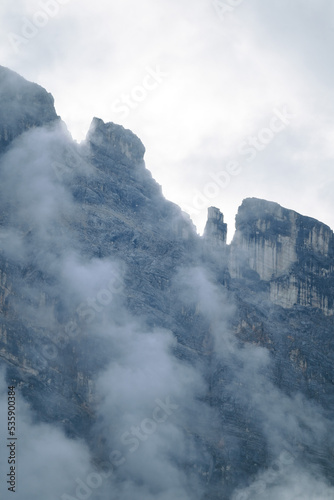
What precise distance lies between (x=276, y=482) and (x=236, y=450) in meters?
9.29

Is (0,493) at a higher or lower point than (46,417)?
lower

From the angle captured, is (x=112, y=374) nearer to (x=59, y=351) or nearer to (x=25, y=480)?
(x=59, y=351)

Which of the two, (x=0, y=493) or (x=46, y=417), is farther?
(x=46, y=417)

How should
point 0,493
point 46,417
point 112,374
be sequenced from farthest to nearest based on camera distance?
point 112,374
point 46,417
point 0,493

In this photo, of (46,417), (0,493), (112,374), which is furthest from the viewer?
(112,374)

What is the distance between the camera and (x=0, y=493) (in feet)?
559

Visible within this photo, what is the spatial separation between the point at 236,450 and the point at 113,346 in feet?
95.4

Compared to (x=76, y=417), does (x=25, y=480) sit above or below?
below

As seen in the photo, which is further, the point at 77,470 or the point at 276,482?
the point at 276,482

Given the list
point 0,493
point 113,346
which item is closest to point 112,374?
point 113,346

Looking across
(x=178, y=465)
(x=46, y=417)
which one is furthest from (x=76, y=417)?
(x=178, y=465)

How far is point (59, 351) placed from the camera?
7520 inches

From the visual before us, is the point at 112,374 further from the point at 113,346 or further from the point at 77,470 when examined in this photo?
the point at 77,470

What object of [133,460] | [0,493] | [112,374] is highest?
[112,374]
